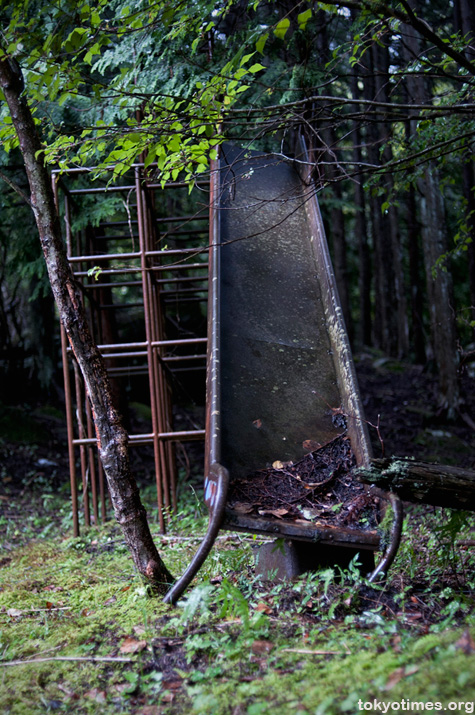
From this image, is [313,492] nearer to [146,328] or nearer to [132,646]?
[132,646]

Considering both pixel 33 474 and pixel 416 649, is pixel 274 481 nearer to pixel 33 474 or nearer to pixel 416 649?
pixel 416 649

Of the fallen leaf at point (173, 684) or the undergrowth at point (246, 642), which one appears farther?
the fallen leaf at point (173, 684)

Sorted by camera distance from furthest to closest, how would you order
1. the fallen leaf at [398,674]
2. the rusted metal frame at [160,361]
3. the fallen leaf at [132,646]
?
the rusted metal frame at [160,361] < the fallen leaf at [132,646] < the fallen leaf at [398,674]

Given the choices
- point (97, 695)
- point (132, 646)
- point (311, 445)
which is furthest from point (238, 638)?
point (311, 445)

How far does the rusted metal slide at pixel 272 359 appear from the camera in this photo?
2918 mm

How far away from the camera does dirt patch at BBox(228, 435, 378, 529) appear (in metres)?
3.12

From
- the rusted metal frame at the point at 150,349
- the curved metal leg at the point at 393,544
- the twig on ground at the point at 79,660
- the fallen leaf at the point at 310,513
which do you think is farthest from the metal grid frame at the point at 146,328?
the twig on ground at the point at 79,660

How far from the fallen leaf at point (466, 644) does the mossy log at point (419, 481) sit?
912 mm

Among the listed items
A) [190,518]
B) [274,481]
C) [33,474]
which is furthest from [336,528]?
[33,474]

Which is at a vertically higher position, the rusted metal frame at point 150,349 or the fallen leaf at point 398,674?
the rusted metal frame at point 150,349

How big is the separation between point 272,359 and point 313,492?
1100mm

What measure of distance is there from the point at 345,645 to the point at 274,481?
1241 millimetres

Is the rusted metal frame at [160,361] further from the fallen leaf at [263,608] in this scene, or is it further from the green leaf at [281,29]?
the green leaf at [281,29]

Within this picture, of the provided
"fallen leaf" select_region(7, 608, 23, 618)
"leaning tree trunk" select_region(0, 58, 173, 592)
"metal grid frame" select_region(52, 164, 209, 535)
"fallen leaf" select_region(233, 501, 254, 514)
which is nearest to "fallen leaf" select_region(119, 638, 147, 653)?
"leaning tree trunk" select_region(0, 58, 173, 592)
